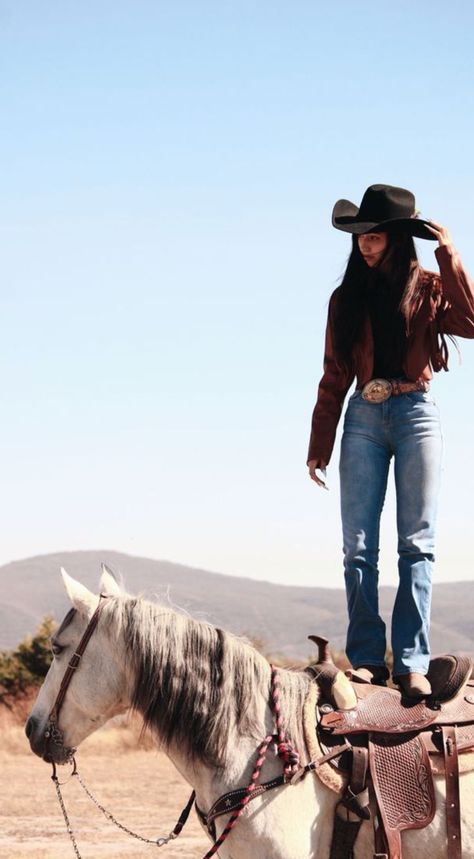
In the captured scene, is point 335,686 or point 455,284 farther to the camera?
point 455,284

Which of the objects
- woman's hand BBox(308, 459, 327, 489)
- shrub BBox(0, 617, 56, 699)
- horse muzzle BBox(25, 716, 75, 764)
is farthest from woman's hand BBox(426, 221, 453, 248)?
shrub BBox(0, 617, 56, 699)

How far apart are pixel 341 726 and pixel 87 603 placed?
4.18 ft

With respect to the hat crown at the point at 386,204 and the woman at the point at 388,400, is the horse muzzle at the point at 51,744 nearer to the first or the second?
the woman at the point at 388,400

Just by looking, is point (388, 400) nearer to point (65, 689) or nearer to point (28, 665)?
point (65, 689)

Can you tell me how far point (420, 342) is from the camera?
219 inches

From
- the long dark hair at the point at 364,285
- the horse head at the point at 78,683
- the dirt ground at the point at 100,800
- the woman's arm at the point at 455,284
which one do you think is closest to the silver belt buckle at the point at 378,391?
the long dark hair at the point at 364,285

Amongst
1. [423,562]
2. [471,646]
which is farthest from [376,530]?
[471,646]

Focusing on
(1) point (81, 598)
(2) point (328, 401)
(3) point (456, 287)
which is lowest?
(1) point (81, 598)

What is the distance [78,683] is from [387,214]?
286 cm

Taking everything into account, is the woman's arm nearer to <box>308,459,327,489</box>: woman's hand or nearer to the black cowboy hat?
the black cowboy hat

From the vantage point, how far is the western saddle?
465cm

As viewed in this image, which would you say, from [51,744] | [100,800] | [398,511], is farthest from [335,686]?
[100,800]

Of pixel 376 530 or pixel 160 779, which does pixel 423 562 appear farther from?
pixel 160 779

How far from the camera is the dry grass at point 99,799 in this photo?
1148 centimetres
